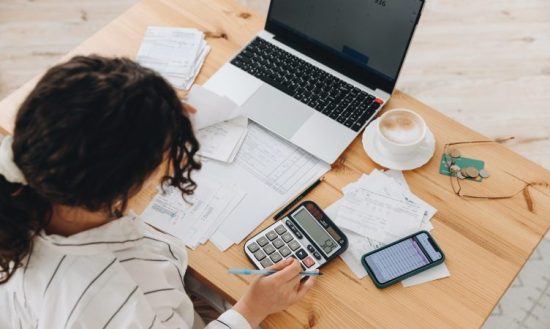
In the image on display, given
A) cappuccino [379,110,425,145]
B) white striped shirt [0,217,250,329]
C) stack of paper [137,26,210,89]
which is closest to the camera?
white striped shirt [0,217,250,329]

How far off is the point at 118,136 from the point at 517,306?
1478 millimetres

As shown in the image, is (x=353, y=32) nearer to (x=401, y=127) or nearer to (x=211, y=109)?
(x=401, y=127)

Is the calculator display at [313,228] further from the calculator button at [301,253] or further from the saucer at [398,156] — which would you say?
the saucer at [398,156]

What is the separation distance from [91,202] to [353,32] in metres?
0.74

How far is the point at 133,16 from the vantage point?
1.51 m

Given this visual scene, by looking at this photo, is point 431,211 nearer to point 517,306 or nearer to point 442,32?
point 517,306

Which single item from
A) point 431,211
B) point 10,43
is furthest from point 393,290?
point 10,43

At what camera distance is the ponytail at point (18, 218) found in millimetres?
874

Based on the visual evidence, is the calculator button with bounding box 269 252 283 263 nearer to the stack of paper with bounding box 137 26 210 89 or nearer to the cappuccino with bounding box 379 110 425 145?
the cappuccino with bounding box 379 110 425 145

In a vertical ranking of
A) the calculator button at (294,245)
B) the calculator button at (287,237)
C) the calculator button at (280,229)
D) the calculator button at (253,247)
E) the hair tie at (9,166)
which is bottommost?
the calculator button at (253,247)

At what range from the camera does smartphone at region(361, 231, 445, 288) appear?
1.12 m

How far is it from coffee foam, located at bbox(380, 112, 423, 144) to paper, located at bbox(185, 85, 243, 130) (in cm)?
33

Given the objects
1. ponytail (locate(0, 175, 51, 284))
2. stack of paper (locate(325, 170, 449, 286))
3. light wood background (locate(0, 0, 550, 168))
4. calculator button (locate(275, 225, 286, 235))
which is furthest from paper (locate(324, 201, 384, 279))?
light wood background (locate(0, 0, 550, 168))

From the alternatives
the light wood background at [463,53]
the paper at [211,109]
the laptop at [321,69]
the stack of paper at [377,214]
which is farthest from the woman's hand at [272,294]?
the light wood background at [463,53]
